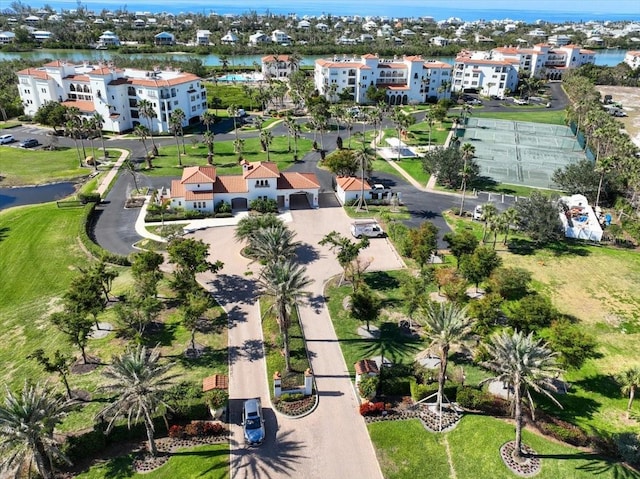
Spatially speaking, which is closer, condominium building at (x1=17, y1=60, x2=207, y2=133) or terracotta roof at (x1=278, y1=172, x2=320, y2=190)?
terracotta roof at (x1=278, y1=172, x2=320, y2=190)

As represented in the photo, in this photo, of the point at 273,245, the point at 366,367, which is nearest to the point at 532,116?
the point at 273,245

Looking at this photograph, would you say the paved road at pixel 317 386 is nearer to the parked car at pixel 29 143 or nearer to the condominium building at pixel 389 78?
the parked car at pixel 29 143

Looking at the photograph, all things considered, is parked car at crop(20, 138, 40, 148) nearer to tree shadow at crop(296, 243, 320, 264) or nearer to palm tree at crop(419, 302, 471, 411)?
tree shadow at crop(296, 243, 320, 264)

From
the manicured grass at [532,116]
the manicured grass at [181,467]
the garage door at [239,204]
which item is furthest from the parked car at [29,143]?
the manicured grass at [532,116]

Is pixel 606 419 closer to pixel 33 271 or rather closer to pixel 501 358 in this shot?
pixel 501 358

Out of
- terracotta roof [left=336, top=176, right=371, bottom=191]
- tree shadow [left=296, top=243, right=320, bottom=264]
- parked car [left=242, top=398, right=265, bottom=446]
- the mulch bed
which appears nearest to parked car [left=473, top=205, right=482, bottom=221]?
terracotta roof [left=336, top=176, right=371, bottom=191]

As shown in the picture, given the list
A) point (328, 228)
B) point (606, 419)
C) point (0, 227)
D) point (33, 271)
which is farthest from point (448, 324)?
point (0, 227)
